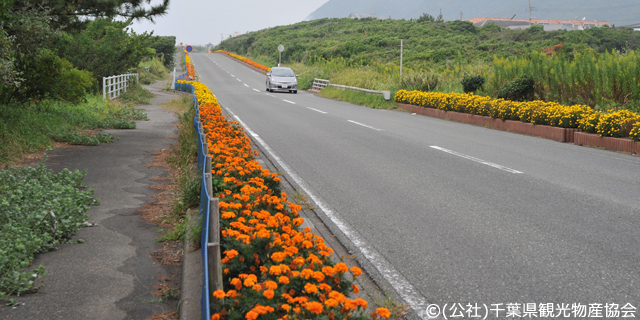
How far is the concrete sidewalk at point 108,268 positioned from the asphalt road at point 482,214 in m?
1.74

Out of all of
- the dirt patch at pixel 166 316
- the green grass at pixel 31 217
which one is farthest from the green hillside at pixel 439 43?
the dirt patch at pixel 166 316

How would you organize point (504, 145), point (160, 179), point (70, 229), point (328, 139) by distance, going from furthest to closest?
point (328, 139)
point (504, 145)
point (160, 179)
point (70, 229)

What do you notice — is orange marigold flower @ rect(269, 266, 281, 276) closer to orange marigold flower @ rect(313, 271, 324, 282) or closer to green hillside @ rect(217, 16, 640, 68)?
orange marigold flower @ rect(313, 271, 324, 282)

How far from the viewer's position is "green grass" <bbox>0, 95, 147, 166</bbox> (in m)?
9.30

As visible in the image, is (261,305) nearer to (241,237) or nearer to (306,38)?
(241,237)

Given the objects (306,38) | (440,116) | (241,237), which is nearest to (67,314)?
(241,237)

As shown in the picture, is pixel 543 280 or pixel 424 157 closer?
pixel 543 280

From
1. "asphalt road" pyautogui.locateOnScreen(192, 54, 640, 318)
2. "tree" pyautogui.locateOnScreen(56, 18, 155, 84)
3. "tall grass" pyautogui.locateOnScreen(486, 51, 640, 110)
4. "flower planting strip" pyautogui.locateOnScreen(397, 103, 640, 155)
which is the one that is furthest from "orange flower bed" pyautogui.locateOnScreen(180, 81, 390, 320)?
"tree" pyautogui.locateOnScreen(56, 18, 155, 84)

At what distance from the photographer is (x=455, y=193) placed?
21.9ft

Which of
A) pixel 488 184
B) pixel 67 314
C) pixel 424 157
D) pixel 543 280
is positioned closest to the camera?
pixel 67 314

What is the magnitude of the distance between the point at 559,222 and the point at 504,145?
581 centimetres

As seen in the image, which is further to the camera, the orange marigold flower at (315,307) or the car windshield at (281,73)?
the car windshield at (281,73)

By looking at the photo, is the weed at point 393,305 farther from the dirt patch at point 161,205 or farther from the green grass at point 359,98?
the green grass at point 359,98

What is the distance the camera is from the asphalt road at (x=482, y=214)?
392cm
